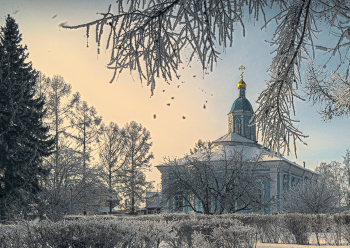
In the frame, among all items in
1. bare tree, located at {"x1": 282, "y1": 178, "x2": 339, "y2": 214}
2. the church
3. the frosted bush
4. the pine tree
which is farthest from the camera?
the church

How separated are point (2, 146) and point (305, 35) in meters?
20.7

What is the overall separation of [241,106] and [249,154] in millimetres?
11410

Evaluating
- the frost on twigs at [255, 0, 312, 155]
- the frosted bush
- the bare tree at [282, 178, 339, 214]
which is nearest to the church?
the bare tree at [282, 178, 339, 214]

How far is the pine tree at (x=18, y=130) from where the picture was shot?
20203mm

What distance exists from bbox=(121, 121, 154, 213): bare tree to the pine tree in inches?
464

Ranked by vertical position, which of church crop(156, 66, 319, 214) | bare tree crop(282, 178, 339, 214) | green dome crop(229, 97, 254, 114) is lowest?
bare tree crop(282, 178, 339, 214)

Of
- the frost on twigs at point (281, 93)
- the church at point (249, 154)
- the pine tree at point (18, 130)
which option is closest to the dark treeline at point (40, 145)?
the pine tree at point (18, 130)

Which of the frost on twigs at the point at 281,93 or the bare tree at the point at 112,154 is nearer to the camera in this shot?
the frost on twigs at the point at 281,93

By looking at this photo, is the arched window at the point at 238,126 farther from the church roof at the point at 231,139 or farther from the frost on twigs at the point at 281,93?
the frost on twigs at the point at 281,93

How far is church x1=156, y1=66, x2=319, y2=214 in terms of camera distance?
98.9ft

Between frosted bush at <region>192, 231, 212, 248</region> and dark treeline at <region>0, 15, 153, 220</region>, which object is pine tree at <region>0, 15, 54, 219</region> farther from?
frosted bush at <region>192, 231, 212, 248</region>

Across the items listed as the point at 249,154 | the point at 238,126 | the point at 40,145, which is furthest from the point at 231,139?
the point at 40,145

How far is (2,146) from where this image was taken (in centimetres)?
2059

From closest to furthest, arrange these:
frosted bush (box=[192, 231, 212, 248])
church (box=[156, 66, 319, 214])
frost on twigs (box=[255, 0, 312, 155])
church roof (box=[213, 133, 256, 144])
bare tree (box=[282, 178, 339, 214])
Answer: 1. frost on twigs (box=[255, 0, 312, 155])
2. frosted bush (box=[192, 231, 212, 248])
3. bare tree (box=[282, 178, 339, 214])
4. church (box=[156, 66, 319, 214])
5. church roof (box=[213, 133, 256, 144])
